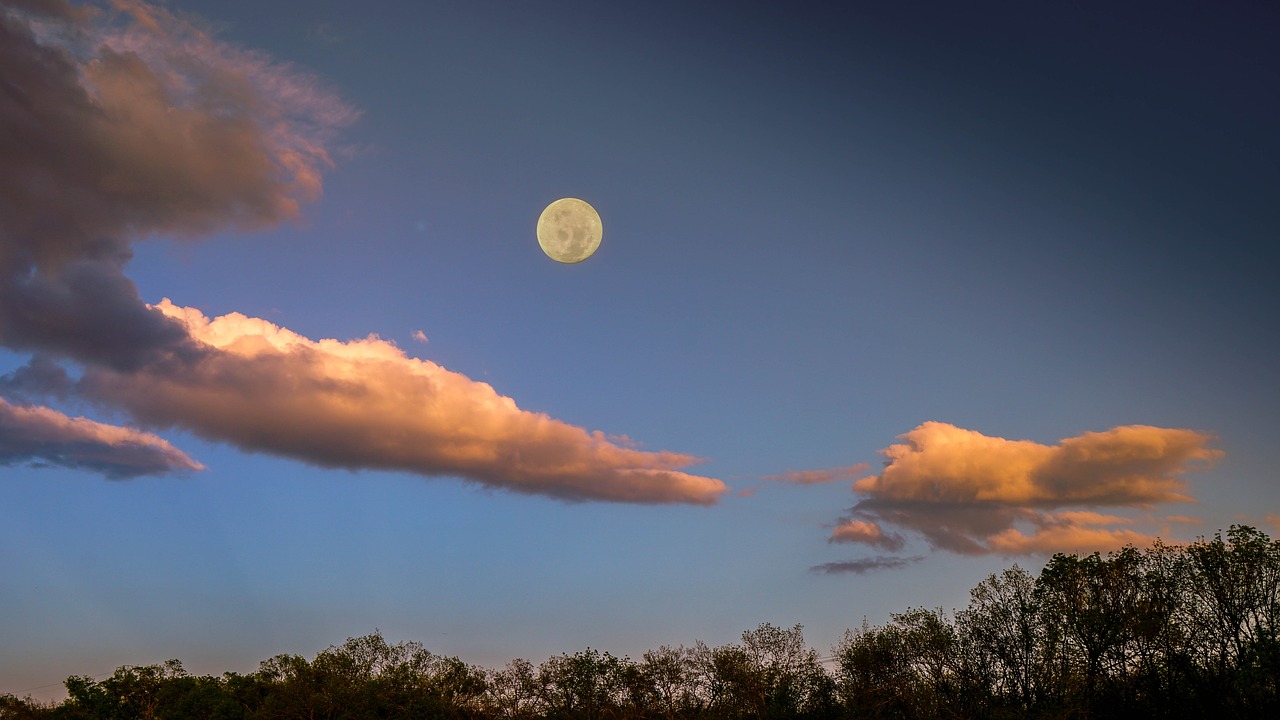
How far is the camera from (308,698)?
83625 millimetres

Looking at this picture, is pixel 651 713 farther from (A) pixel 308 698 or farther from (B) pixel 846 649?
(A) pixel 308 698

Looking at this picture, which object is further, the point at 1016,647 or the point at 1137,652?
the point at 1016,647

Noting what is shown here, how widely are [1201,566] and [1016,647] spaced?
17659mm

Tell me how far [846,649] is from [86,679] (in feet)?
309

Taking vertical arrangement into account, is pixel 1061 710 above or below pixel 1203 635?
below

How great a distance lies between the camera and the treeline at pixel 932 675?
165 feet

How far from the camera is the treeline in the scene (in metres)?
50.2

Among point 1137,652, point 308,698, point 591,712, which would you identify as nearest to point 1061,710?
point 1137,652

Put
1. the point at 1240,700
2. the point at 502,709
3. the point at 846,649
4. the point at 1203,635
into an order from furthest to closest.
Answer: the point at 502,709
the point at 846,649
the point at 1203,635
the point at 1240,700

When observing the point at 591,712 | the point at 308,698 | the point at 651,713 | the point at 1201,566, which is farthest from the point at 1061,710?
the point at 308,698

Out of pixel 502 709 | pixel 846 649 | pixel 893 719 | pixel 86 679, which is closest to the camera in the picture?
pixel 893 719

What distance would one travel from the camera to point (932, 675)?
232 ft

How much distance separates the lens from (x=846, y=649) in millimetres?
83312

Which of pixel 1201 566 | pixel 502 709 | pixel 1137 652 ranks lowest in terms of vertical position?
pixel 502 709
